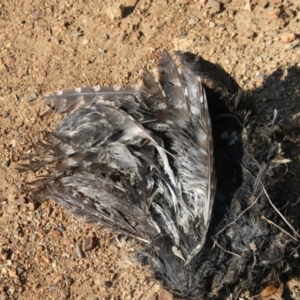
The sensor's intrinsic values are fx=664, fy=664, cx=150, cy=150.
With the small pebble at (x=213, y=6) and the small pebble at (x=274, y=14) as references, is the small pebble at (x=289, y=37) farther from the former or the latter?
the small pebble at (x=213, y=6)

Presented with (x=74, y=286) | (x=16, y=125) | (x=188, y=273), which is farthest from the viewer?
(x=16, y=125)

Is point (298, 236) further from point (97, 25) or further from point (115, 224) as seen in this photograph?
point (97, 25)

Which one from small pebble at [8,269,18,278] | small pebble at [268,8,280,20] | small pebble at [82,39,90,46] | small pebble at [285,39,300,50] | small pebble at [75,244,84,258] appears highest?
small pebble at [268,8,280,20]

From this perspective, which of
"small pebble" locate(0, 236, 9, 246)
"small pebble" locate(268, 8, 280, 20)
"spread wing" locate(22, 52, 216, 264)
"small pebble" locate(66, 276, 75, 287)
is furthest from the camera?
"small pebble" locate(268, 8, 280, 20)

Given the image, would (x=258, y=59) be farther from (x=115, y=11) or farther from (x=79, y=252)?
(x=79, y=252)

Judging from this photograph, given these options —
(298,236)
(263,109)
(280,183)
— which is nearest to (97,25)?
(263,109)

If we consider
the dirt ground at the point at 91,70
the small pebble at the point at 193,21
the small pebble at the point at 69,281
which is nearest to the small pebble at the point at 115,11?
the dirt ground at the point at 91,70

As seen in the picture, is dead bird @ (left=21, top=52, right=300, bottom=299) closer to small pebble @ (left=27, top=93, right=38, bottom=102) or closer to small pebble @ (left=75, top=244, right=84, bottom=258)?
small pebble @ (left=75, top=244, right=84, bottom=258)

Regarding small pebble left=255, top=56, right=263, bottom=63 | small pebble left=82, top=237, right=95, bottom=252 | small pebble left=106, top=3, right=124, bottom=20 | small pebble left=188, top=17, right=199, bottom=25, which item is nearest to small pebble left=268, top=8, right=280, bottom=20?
small pebble left=255, top=56, right=263, bottom=63
